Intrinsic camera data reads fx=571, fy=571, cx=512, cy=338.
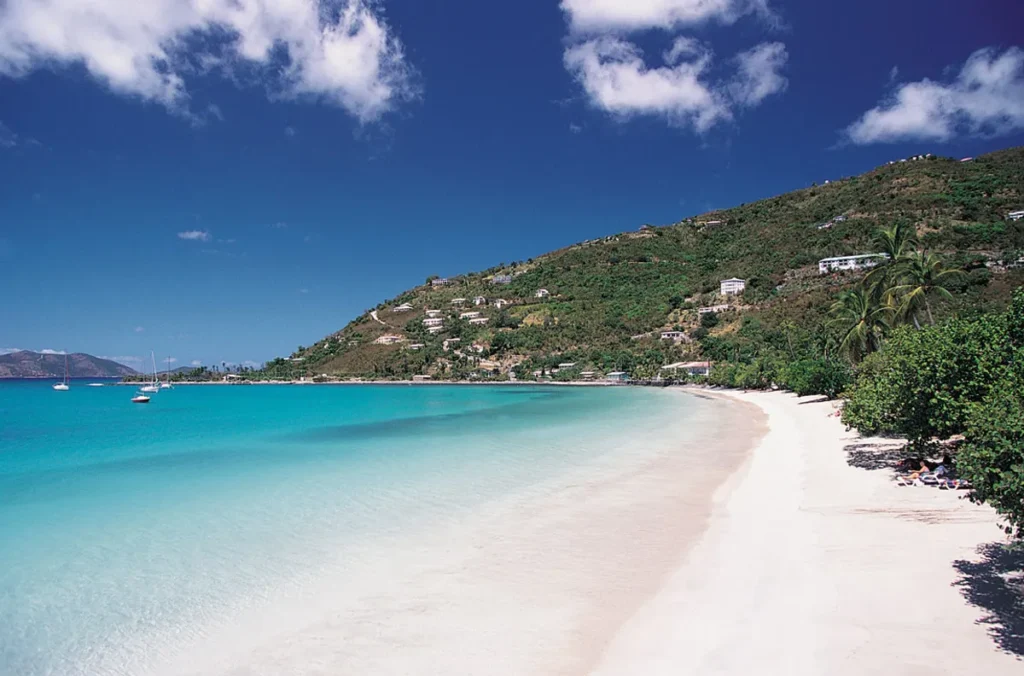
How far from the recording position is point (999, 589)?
18.5 ft

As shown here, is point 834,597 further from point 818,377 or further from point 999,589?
point 818,377

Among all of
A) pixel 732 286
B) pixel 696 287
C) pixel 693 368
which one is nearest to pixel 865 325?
Answer: pixel 693 368

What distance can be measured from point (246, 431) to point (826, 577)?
98.6 ft

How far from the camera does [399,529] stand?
991 cm

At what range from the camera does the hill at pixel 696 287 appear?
67.4 meters

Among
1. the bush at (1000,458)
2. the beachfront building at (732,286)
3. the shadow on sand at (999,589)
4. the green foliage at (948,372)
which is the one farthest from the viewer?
the beachfront building at (732,286)

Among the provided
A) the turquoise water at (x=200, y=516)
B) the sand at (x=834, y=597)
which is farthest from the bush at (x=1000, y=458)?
the turquoise water at (x=200, y=516)

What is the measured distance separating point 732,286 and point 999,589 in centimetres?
8807

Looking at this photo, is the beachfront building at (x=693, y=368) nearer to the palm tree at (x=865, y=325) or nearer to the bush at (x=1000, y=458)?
the palm tree at (x=865, y=325)

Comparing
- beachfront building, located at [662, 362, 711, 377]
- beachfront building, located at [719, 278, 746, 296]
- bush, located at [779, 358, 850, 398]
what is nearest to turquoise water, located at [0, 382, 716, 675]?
bush, located at [779, 358, 850, 398]

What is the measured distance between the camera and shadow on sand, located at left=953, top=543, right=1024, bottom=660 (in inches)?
188

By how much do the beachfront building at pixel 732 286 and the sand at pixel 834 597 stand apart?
82.4m

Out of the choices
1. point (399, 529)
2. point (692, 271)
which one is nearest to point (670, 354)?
point (692, 271)

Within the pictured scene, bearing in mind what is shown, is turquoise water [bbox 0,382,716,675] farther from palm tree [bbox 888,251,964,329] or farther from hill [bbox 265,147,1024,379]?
hill [bbox 265,147,1024,379]
